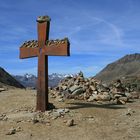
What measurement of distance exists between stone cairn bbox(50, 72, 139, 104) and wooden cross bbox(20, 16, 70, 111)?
2.60 metres

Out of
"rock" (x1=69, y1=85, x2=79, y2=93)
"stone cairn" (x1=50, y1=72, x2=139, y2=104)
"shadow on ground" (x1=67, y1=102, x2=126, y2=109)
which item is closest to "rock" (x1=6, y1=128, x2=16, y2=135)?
"shadow on ground" (x1=67, y1=102, x2=126, y2=109)

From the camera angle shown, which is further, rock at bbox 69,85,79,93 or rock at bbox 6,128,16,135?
rock at bbox 69,85,79,93

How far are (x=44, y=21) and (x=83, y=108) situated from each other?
448 centimetres

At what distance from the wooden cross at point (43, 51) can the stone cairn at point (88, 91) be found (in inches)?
102

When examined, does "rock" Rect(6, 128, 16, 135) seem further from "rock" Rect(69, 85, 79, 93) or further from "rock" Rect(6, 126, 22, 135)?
"rock" Rect(69, 85, 79, 93)

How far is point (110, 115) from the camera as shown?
18562mm

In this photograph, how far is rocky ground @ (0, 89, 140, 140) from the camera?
1570 cm

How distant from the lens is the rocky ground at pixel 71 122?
1570 cm

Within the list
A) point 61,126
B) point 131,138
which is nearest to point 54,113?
point 61,126

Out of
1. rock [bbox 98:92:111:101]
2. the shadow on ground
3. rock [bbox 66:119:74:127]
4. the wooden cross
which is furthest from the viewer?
rock [bbox 98:92:111:101]

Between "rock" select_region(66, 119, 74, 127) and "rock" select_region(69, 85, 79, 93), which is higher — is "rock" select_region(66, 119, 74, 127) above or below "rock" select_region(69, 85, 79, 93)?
below

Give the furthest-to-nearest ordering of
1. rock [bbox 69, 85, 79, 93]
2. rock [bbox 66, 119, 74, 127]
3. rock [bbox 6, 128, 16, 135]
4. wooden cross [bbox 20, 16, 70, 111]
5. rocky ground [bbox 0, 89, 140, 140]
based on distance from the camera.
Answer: rock [bbox 69, 85, 79, 93] < wooden cross [bbox 20, 16, 70, 111] < rock [bbox 66, 119, 74, 127] < rock [bbox 6, 128, 16, 135] < rocky ground [bbox 0, 89, 140, 140]

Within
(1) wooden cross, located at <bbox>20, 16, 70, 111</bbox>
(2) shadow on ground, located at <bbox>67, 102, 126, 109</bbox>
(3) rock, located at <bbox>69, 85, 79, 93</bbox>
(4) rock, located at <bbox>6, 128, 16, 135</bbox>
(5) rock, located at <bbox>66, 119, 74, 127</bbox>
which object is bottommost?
(4) rock, located at <bbox>6, 128, 16, 135</bbox>

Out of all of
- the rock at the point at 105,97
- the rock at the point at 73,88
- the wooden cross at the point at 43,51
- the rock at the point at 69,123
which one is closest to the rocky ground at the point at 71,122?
the rock at the point at 69,123
